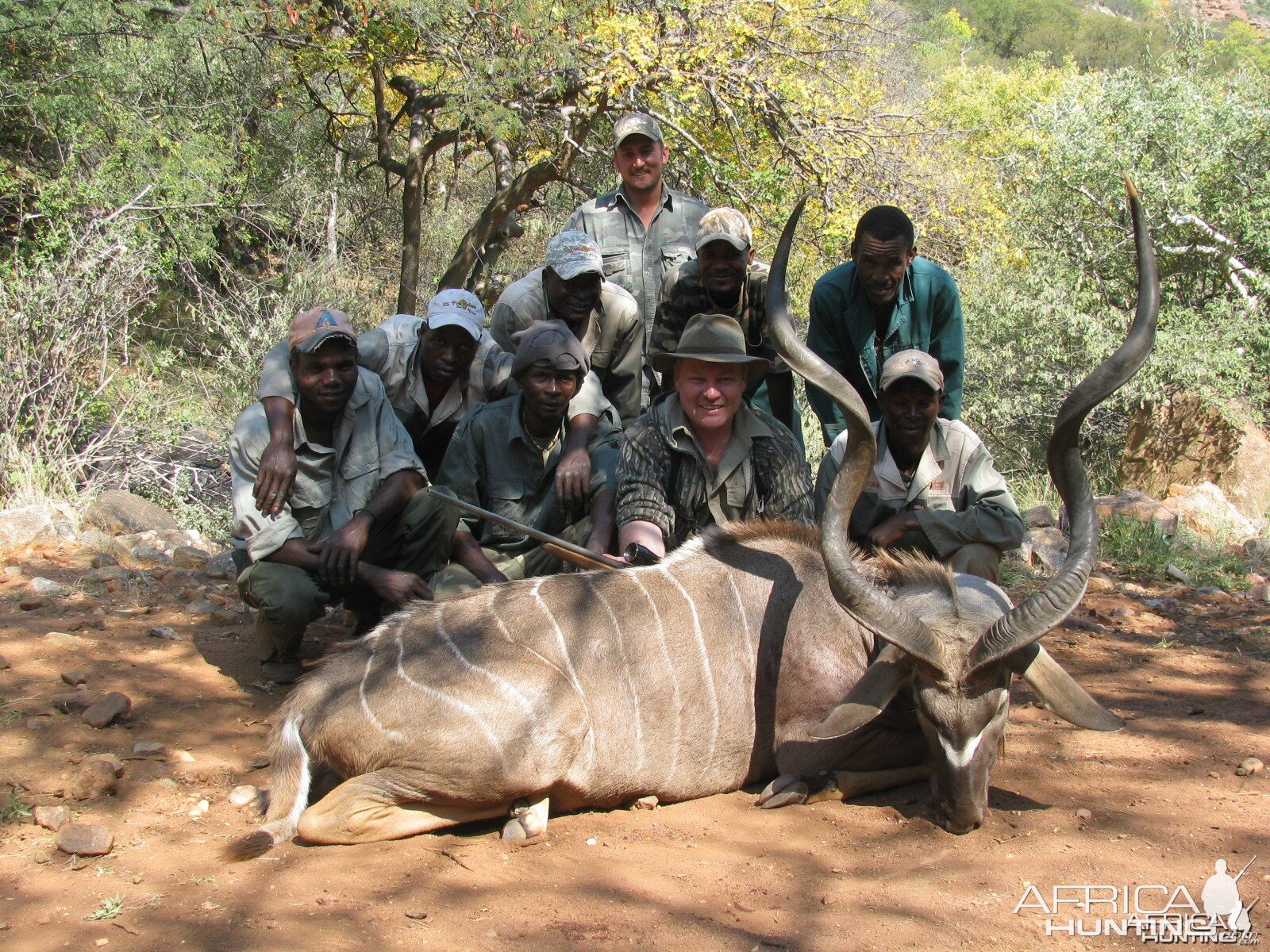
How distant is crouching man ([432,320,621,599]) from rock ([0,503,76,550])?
267 cm

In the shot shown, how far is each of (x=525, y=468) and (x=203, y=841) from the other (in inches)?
81.2

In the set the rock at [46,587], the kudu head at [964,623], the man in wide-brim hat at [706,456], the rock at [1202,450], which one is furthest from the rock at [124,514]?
the rock at [1202,450]

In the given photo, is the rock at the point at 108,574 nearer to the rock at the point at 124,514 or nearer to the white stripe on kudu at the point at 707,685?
the rock at the point at 124,514

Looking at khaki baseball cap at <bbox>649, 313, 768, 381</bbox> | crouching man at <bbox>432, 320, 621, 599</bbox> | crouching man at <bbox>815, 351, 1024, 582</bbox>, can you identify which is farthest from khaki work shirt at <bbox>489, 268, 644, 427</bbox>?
crouching man at <bbox>815, 351, 1024, 582</bbox>

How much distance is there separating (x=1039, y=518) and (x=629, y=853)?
4436mm

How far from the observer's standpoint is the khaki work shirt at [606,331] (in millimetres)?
5113

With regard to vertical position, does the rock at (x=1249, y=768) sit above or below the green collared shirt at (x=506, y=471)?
below

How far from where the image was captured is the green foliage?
5.94 meters

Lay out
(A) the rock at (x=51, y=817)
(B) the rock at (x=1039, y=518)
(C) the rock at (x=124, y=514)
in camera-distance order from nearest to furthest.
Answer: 1. (A) the rock at (x=51, y=817)
2. (C) the rock at (x=124, y=514)
3. (B) the rock at (x=1039, y=518)

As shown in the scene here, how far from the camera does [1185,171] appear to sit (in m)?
9.44

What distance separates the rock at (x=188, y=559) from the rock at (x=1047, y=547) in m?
4.46

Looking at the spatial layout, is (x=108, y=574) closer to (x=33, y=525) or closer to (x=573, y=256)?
(x=33, y=525)

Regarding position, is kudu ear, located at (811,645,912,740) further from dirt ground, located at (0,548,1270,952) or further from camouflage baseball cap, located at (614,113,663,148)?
camouflage baseball cap, located at (614,113,663,148)

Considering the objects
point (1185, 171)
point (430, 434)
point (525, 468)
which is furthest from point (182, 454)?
point (1185, 171)
